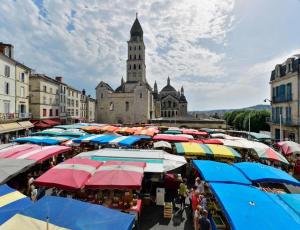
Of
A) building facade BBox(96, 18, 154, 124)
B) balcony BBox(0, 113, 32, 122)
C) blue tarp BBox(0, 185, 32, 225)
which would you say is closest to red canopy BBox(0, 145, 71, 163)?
blue tarp BBox(0, 185, 32, 225)

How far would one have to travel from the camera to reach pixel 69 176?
8.15 metres

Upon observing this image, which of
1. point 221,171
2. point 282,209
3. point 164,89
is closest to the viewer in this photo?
point 282,209

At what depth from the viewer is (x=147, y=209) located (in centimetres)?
984

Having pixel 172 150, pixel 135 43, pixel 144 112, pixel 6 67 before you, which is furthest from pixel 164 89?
pixel 172 150

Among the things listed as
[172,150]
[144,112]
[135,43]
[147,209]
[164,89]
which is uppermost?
[135,43]

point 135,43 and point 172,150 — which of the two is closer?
point 172,150

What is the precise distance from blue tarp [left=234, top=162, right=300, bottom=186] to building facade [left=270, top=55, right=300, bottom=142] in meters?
18.5

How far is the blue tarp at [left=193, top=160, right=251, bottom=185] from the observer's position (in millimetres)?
8586

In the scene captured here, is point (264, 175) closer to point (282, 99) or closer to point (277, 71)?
point (282, 99)

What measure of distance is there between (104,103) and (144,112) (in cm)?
1263

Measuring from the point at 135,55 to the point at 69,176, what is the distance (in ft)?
236

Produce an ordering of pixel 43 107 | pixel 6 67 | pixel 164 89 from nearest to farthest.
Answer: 1. pixel 6 67
2. pixel 43 107
3. pixel 164 89

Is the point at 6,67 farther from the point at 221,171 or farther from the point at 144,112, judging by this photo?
the point at 144,112

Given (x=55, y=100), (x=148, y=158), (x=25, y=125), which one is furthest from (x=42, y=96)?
(x=148, y=158)
